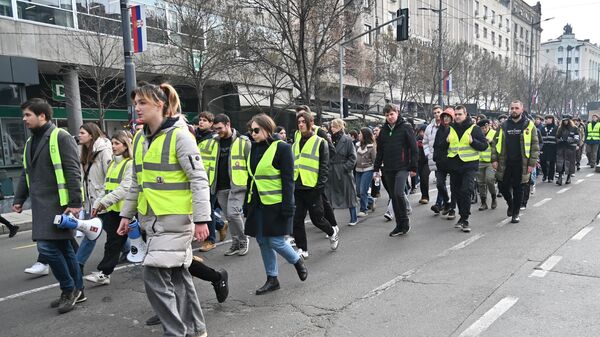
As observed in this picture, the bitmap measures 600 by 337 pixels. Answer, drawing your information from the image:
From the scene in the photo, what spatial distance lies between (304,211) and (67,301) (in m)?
2.78

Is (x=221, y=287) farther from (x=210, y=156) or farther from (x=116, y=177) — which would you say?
(x=210, y=156)

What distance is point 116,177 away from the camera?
5.35m

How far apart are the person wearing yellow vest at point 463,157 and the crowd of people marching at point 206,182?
0.02m

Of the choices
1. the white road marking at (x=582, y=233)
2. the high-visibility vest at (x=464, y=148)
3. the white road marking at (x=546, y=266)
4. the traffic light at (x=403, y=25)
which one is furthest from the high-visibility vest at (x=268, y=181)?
the traffic light at (x=403, y=25)

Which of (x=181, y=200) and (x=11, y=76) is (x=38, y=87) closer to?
(x=11, y=76)

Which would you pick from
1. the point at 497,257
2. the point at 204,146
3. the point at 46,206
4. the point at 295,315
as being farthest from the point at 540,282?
the point at 46,206

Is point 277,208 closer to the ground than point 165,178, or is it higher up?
closer to the ground

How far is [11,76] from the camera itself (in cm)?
1583

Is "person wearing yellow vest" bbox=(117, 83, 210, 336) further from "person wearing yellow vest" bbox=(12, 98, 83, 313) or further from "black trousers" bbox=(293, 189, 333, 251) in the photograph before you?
"black trousers" bbox=(293, 189, 333, 251)

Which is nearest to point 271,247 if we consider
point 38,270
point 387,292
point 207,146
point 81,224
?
point 387,292

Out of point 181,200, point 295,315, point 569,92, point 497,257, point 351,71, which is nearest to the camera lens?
point 181,200

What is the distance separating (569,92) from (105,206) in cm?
6772

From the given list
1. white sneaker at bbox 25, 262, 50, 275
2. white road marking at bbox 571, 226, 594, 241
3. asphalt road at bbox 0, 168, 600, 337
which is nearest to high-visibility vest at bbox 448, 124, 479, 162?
asphalt road at bbox 0, 168, 600, 337

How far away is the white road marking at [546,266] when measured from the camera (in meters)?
5.21
